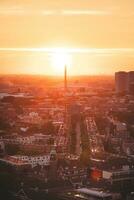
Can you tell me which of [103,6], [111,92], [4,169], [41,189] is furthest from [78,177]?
[103,6]

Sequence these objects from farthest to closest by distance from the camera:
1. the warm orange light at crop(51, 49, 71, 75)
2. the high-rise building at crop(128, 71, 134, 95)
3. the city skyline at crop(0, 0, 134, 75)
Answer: the high-rise building at crop(128, 71, 134, 95)
the warm orange light at crop(51, 49, 71, 75)
the city skyline at crop(0, 0, 134, 75)

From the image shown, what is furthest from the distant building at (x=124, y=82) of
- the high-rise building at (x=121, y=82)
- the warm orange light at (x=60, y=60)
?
the warm orange light at (x=60, y=60)

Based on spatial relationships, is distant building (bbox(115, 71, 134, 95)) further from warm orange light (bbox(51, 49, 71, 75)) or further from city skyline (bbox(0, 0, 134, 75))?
warm orange light (bbox(51, 49, 71, 75))

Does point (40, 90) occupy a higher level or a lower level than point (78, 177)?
higher

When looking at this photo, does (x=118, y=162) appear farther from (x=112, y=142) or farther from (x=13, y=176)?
(x=13, y=176)

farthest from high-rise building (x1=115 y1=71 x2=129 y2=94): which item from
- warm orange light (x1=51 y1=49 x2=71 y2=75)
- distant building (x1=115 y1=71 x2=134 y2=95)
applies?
warm orange light (x1=51 y1=49 x2=71 y2=75)

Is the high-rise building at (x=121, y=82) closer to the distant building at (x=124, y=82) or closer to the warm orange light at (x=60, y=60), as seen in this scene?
the distant building at (x=124, y=82)

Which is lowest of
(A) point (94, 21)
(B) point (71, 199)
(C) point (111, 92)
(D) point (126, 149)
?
(B) point (71, 199)
